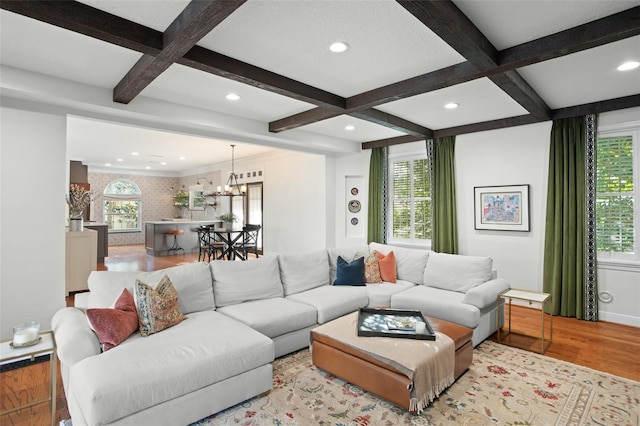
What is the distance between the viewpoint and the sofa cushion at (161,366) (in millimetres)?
1775

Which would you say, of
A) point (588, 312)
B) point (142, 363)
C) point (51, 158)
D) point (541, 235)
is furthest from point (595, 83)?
point (51, 158)

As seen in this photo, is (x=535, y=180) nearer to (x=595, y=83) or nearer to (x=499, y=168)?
(x=499, y=168)

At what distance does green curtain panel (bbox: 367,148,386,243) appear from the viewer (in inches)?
250

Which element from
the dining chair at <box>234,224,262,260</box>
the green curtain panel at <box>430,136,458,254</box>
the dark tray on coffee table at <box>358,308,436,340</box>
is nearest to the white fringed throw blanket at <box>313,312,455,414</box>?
the dark tray on coffee table at <box>358,308,436,340</box>

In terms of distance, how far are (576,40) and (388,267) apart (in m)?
2.94

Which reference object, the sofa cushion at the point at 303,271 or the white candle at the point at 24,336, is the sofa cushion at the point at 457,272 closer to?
the sofa cushion at the point at 303,271

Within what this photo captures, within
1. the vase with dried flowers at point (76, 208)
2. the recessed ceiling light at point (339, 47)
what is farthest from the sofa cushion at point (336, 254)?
the vase with dried flowers at point (76, 208)

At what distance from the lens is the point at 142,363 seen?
1.99 metres

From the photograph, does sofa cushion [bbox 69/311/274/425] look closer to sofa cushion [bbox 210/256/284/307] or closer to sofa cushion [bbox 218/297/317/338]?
sofa cushion [bbox 218/297/317/338]

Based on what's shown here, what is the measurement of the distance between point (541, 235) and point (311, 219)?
13.7ft

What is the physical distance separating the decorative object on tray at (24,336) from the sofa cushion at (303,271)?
216cm

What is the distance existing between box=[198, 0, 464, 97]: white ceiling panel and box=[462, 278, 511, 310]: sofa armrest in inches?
86.4

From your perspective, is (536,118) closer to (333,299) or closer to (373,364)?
(333,299)

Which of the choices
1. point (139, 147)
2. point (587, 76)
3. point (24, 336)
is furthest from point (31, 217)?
point (587, 76)
